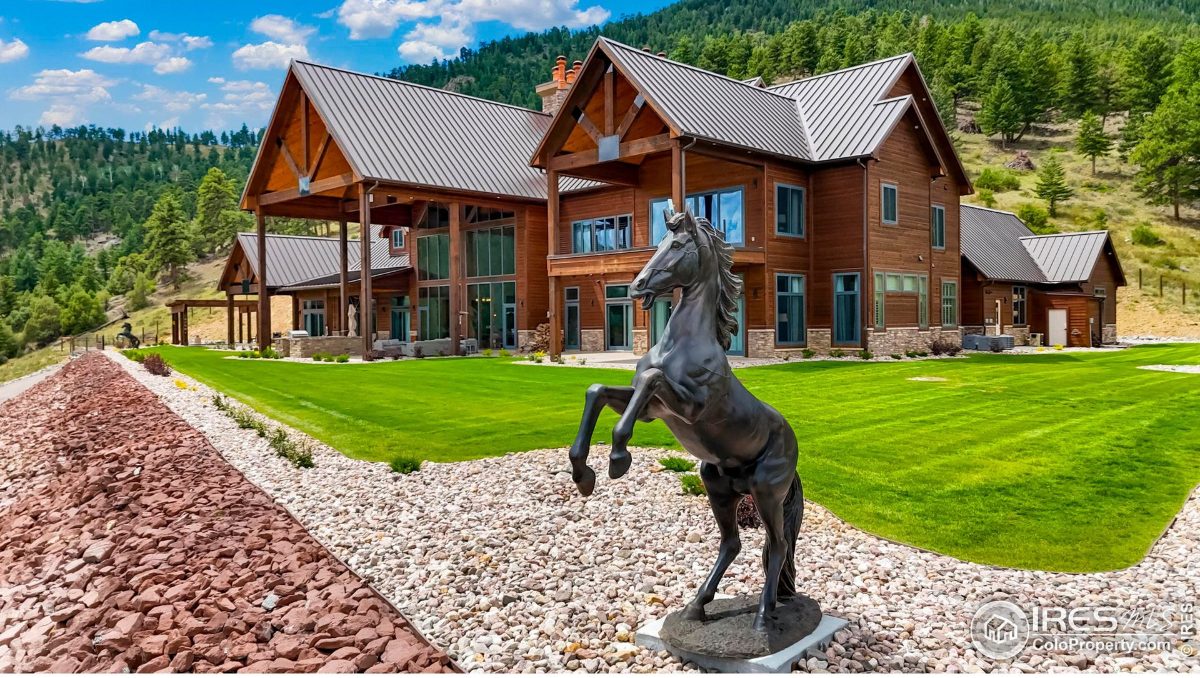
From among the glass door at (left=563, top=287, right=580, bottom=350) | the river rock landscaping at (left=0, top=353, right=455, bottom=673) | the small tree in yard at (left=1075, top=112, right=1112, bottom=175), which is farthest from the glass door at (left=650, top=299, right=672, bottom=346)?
the small tree in yard at (left=1075, top=112, right=1112, bottom=175)

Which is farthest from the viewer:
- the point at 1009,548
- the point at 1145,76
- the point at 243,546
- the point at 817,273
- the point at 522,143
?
the point at 1145,76

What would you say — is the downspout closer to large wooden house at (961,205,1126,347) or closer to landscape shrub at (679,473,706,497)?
large wooden house at (961,205,1126,347)

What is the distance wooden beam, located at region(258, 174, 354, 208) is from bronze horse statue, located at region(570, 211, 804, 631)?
2777 cm

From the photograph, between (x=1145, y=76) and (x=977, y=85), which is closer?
(x=1145, y=76)

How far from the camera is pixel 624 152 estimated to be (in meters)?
25.2

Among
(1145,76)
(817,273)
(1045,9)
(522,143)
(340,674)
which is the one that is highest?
(1045,9)

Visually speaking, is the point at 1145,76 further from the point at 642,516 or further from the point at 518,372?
the point at 642,516

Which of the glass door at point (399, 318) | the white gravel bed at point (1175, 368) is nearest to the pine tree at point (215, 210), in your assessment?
the glass door at point (399, 318)

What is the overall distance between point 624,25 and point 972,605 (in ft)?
644

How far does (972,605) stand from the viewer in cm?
538

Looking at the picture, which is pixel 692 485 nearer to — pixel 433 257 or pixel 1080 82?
pixel 433 257

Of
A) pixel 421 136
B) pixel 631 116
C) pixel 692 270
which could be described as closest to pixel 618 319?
pixel 631 116

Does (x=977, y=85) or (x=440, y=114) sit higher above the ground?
(x=977, y=85)

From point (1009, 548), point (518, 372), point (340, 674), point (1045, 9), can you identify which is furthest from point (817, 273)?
point (1045, 9)
